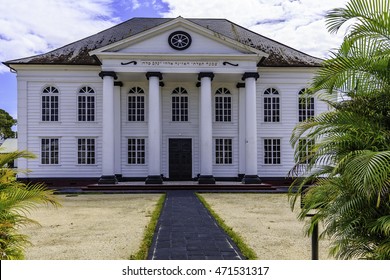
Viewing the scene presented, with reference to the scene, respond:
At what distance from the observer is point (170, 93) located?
84.6 feet

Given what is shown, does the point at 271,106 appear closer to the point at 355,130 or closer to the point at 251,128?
the point at 251,128

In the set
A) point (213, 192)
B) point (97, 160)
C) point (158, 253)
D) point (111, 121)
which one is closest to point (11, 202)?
point (158, 253)

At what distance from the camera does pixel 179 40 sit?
2314 centimetres

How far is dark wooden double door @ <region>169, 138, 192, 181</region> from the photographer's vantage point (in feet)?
83.6

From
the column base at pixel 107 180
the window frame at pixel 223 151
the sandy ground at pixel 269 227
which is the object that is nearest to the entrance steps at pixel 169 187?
the column base at pixel 107 180

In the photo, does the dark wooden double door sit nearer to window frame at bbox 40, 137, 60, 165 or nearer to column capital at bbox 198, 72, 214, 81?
column capital at bbox 198, 72, 214, 81

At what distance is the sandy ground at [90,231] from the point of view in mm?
7477

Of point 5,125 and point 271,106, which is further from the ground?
point 5,125

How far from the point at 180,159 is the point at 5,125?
4710 cm

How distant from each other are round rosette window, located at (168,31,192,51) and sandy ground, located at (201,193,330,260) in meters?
10.3

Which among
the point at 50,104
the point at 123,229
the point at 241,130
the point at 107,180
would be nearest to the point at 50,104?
the point at 50,104

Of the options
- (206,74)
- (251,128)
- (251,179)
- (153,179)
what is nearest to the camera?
(153,179)

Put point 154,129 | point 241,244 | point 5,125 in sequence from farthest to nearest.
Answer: point 5,125, point 154,129, point 241,244

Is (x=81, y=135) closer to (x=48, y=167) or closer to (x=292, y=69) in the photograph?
(x=48, y=167)
